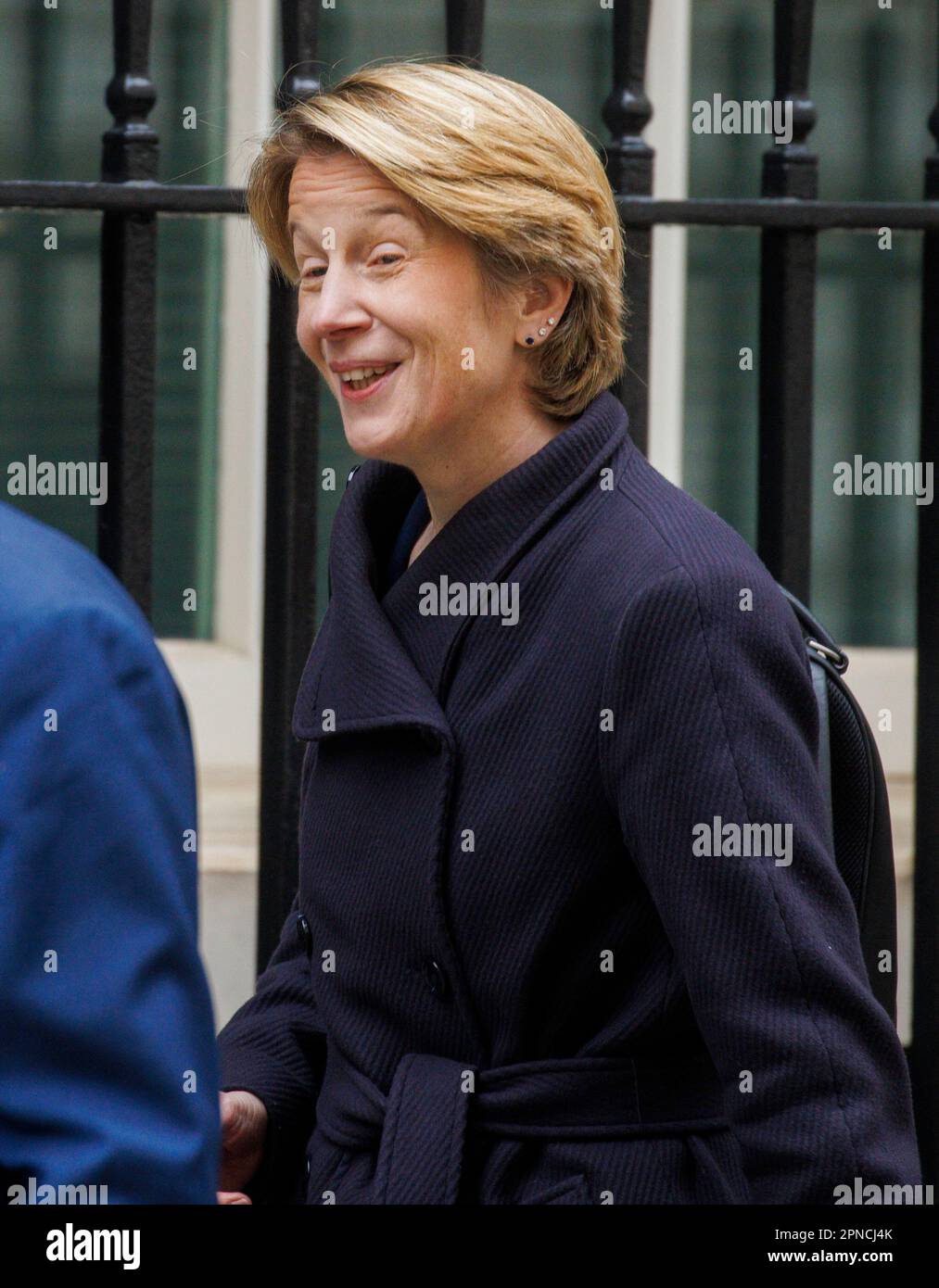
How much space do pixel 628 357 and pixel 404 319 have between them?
691 millimetres

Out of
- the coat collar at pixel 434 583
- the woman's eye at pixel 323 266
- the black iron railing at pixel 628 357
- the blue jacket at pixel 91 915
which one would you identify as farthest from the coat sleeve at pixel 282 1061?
the blue jacket at pixel 91 915

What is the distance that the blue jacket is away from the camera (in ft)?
3.74

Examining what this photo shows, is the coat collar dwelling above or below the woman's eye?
below

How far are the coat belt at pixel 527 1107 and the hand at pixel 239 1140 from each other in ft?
0.82

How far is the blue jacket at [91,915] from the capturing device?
3.74 ft

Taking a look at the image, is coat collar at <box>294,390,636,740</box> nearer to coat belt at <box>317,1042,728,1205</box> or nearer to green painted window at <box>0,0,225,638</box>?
coat belt at <box>317,1042,728,1205</box>

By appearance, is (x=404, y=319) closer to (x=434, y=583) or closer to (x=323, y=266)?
(x=323, y=266)

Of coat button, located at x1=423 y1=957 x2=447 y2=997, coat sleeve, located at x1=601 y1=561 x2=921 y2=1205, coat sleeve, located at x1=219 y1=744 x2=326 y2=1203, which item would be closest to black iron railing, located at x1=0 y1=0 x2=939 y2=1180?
coat sleeve, located at x1=219 y1=744 x2=326 y2=1203

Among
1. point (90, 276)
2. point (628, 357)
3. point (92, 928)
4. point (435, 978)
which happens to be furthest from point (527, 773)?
point (90, 276)

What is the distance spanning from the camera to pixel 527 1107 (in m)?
1.91

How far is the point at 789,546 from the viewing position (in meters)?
2.70

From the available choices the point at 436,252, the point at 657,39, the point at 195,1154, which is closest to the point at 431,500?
the point at 436,252
